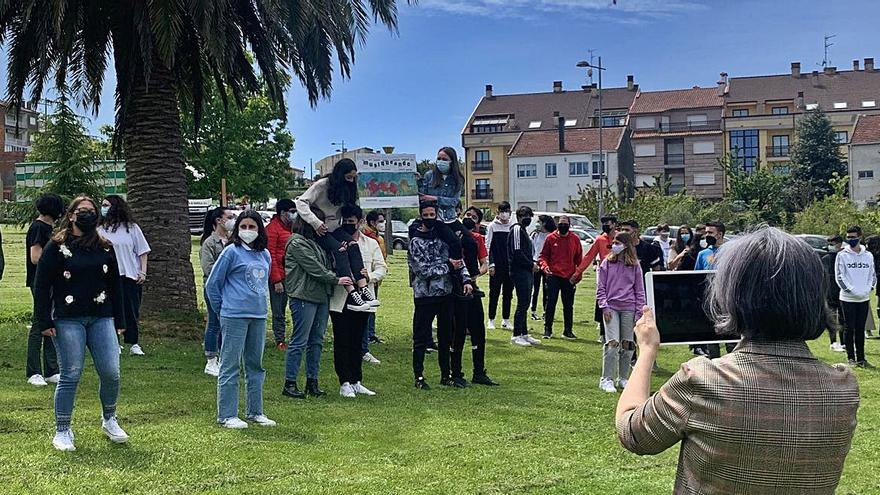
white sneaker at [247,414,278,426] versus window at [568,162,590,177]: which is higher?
window at [568,162,590,177]

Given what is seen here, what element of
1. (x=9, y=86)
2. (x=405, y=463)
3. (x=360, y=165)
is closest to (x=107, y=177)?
(x=360, y=165)

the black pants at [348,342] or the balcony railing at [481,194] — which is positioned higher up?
the balcony railing at [481,194]

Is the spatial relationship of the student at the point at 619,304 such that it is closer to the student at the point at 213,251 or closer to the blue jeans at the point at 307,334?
the blue jeans at the point at 307,334

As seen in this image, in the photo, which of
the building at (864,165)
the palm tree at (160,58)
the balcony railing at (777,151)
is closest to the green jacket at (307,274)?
the palm tree at (160,58)

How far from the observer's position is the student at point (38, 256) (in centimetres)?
957

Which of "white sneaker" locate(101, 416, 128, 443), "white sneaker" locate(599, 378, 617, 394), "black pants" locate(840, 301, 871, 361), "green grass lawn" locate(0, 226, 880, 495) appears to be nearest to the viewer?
"green grass lawn" locate(0, 226, 880, 495)

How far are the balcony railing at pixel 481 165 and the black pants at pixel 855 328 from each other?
250 feet

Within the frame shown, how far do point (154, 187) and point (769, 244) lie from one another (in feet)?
39.3

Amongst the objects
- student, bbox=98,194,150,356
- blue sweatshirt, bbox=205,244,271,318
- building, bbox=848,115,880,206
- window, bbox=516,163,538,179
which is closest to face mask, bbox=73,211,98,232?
blue sweatshirt, bbox=205,244,271,318

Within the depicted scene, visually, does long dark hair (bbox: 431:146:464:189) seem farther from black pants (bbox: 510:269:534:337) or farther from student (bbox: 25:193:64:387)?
student (bbox: 25:193:64:387)

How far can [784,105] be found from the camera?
3287 inches

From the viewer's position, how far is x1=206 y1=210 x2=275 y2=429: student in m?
7.92

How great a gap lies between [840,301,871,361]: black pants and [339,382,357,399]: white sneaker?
282 inches

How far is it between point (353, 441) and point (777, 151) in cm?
7872
